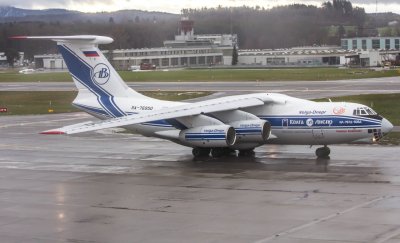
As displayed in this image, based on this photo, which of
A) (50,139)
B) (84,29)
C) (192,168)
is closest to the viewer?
(192,168)

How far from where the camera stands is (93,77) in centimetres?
3784

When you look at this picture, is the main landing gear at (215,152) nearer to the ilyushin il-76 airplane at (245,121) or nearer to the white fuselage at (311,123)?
the ilyushin il-76 airplane at (245,121)

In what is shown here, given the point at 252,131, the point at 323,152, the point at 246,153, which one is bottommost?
the point at 246,153

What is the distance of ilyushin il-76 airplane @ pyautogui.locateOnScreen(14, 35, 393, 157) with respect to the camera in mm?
33844

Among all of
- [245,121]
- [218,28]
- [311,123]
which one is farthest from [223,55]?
[311,123]

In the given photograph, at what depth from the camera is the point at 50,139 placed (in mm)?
44844

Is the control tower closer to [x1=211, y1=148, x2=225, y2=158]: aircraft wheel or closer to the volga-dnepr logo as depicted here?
the volga-dnepr logo

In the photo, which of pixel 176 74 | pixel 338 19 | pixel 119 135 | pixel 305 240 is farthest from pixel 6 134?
pixel 338 19

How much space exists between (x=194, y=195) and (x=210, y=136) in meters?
8.57

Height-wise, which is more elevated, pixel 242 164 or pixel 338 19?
pixel 338 19

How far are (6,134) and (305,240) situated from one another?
106 ft

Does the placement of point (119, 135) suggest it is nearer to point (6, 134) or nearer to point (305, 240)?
point (6, 134)

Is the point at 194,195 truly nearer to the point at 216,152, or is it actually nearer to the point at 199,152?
the point at 199,152

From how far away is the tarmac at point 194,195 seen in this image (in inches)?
789
